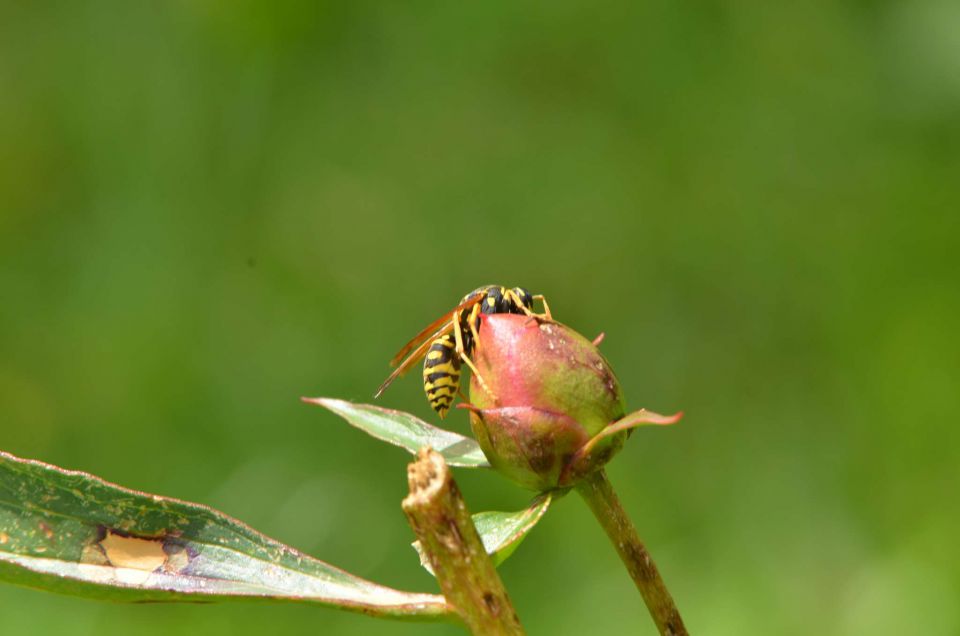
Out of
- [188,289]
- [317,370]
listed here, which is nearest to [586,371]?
[317,370]

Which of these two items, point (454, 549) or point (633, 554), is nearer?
point (454, 549)

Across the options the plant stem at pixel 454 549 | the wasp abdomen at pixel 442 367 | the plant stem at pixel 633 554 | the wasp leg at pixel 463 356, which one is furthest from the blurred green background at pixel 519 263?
the plant stem at pixel 454 549

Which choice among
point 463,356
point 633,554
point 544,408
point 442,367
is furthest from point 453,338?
point 633,554

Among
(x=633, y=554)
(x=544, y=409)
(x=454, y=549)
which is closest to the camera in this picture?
(x=454, y=549)

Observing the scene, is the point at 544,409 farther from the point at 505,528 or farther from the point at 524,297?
the point at 524,297

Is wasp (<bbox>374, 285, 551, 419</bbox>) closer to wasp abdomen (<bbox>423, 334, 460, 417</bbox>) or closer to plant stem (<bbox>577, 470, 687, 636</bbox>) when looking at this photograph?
wasp abdomen (<bbox>423, 334, 460, 417</bbox>)

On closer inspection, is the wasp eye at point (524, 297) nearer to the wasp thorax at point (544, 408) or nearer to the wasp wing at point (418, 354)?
the wasp wing at point (418, 354)
